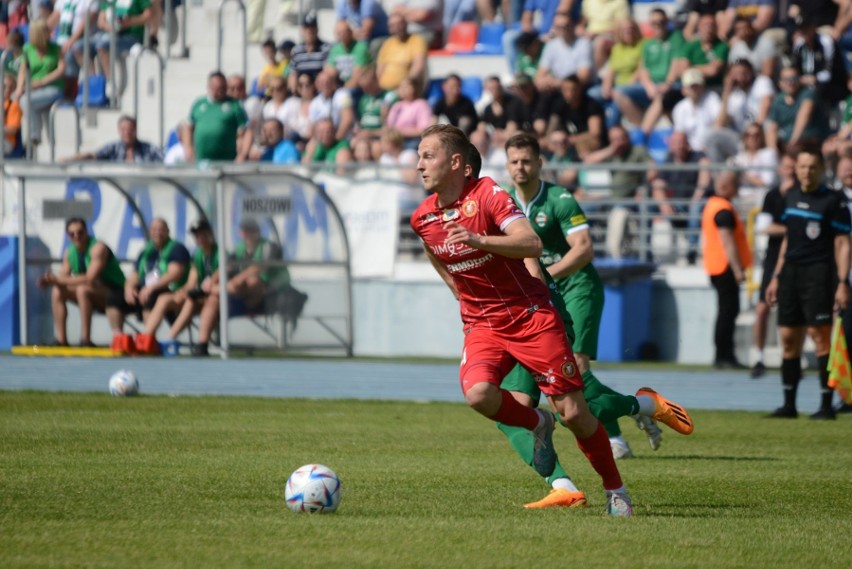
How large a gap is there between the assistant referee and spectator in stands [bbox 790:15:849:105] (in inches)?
290

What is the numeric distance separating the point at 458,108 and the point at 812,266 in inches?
374

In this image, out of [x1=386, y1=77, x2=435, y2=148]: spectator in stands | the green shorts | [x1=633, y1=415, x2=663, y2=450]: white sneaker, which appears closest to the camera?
the green shorts

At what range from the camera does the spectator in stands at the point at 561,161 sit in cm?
2080

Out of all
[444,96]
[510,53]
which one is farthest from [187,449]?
[510,53]

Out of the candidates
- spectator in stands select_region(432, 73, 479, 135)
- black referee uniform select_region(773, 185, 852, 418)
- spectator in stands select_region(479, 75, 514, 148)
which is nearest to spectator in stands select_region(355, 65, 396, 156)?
spectator in stands select_region(432, 73, 479, 135)

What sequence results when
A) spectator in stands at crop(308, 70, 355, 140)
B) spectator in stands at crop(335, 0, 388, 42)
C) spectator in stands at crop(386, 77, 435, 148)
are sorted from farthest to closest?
spectator in stands at crop(335, 0, 388, 42), spectator in stands at crop(308, 70, 355, 140), spectator in stands at crop(386, 77, 435, 148)

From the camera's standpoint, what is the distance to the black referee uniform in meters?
13.9

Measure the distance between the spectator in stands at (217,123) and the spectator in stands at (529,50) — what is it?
4.42 m

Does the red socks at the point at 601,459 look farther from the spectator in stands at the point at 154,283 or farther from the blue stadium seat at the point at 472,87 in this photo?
the blue stadium seat at the point at 472,87

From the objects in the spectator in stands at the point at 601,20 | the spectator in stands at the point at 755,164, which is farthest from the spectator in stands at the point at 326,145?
the spectator in stands at the point at 755,164

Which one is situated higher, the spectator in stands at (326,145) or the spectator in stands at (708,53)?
the spectator in stands at (708,53)

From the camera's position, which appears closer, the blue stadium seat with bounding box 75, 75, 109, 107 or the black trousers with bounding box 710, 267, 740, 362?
the black trousers with bounding box 710, 267, 740, 362

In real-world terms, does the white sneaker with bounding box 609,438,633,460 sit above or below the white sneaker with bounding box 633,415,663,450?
below

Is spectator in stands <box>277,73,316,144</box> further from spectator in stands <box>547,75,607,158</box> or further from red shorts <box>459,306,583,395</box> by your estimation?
red shorts <box>459,306,583,395</box>
